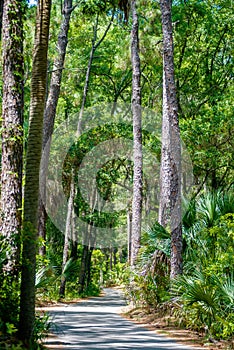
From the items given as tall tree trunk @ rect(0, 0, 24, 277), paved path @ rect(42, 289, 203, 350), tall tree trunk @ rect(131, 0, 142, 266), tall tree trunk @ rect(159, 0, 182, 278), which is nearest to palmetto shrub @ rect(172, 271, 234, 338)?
paved path @ rect(42, 289, 203, 350)

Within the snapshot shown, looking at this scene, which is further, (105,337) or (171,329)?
(171,329)

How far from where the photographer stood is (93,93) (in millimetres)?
33875

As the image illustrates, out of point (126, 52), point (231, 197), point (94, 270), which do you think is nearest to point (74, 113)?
point (126, 52)

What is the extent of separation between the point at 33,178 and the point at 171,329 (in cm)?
554

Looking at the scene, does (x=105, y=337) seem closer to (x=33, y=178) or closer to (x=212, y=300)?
(x=212, y=300)

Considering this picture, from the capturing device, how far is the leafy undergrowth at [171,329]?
9500 mm

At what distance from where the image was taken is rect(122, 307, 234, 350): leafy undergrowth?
9500 mm

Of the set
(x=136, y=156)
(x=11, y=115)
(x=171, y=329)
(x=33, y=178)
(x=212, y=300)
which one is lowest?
(x=171, y=329)

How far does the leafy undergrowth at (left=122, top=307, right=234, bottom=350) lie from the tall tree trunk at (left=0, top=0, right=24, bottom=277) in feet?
12.6

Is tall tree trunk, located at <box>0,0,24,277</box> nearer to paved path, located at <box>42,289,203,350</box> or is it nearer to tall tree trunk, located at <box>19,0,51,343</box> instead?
tall tree trunk, located at <box>19,0,51,343</box>

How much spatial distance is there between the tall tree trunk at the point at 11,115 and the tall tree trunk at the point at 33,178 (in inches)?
62.5

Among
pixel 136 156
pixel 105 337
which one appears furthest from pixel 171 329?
pixel 136 156

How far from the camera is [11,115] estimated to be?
1014 centimetres

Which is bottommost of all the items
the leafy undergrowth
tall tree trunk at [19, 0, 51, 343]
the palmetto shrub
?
the leafy undergrowth
